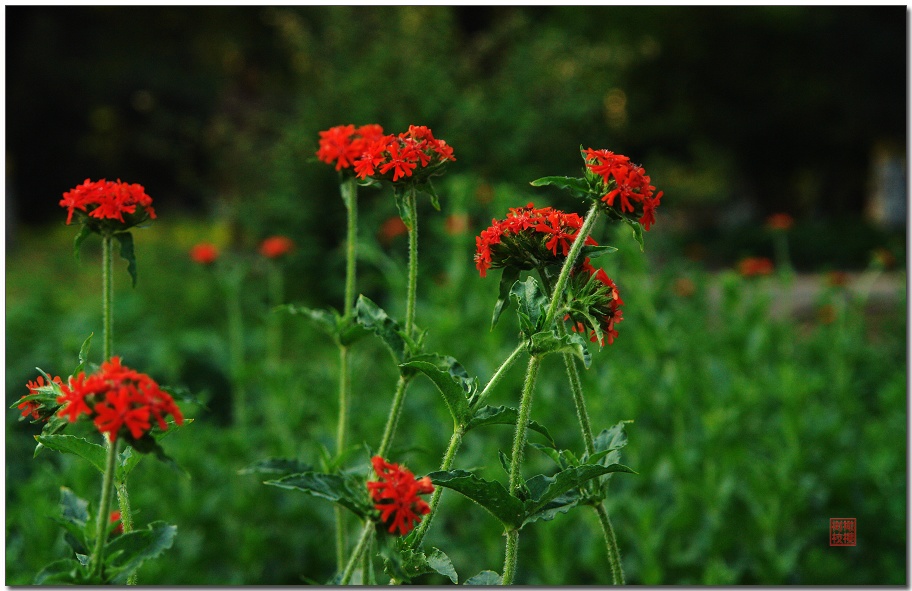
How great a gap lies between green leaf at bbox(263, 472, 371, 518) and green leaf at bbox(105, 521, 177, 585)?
80 mm

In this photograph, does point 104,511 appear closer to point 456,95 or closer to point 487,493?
point 487,493

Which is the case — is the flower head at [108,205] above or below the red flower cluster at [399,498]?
above

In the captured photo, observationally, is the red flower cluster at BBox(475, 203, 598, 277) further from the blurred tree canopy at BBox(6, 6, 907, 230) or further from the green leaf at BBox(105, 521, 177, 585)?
the blurred tree canopy at BBox(6, 6, 907, 230)

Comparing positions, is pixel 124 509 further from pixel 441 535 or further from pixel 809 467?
pixel 809 467

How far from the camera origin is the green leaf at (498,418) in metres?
0.69

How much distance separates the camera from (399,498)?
567 millimetres

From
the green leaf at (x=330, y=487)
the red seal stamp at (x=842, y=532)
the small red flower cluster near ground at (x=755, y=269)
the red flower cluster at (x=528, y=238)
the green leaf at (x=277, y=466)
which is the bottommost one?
the red seal stamp at (x=842, y=532)

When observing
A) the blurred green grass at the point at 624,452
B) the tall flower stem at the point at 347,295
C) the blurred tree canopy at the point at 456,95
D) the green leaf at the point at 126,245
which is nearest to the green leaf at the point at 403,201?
the tall flower stem at the point at 347,295

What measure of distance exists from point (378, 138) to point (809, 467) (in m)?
1.51

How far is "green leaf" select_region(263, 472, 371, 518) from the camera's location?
0.64 m

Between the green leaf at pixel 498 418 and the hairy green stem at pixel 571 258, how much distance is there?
3.4 inches

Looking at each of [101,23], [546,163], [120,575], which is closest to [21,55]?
[101,23]

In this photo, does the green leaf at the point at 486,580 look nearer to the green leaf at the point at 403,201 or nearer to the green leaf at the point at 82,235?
the green leaf at the point at 403,201

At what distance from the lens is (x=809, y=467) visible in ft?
6.37
